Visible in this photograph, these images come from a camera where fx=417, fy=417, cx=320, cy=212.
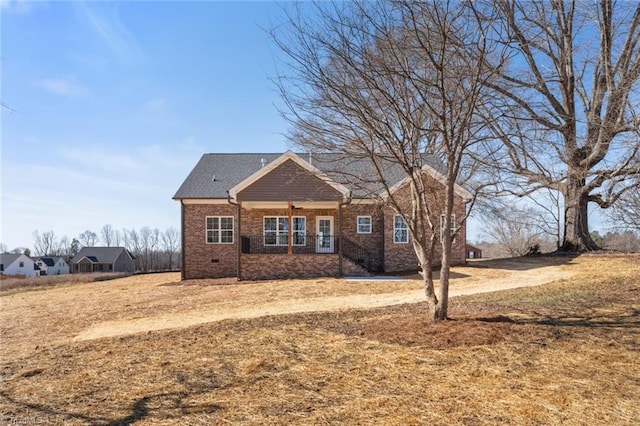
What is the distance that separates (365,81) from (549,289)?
795 centimetres

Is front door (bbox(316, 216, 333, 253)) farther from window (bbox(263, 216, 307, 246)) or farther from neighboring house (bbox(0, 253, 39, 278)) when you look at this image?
neighboring house (bbox(0, 253, 39, 278))

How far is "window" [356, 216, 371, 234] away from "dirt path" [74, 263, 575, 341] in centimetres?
649

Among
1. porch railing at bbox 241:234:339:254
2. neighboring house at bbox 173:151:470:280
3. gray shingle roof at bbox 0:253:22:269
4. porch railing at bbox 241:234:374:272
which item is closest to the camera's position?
neighboring house at bbox 173:151:470:280

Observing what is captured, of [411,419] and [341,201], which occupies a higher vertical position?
[341,201]

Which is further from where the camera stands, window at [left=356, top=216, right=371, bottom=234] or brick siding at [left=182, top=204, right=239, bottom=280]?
window at [left=356, top=216, right=371, bottom=234]

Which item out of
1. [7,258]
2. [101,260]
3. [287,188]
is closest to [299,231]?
[287,188]

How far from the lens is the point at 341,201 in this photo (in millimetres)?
17594

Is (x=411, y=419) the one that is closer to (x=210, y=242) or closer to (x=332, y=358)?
(x=332, y=358)

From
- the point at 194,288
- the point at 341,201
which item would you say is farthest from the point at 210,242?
the point at 341,201

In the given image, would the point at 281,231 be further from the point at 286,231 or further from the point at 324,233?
the point at 324,233

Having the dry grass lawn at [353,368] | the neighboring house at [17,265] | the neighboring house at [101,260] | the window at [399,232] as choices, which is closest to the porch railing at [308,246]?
the window at [399,232]

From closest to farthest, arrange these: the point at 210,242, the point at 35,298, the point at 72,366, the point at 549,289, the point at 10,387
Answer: the point at 10,387
the point at 72,366
the point at 549,289
the point at 35,298
the point at 210,242

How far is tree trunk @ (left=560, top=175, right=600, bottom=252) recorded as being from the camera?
1861 cm

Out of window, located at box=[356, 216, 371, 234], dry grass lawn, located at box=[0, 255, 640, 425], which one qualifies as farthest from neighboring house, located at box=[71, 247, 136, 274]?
dry grass lawn, located at box=[0, 255, 640, 425]
